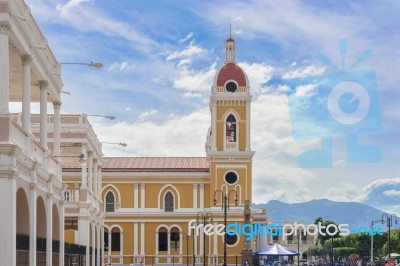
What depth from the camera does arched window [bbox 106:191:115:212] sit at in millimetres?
89125

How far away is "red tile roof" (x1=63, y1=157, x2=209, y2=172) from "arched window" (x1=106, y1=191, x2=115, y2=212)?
8.52ft

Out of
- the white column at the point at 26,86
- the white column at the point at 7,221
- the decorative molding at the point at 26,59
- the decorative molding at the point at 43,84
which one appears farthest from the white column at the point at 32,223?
the decorative molding at the point at 43,84

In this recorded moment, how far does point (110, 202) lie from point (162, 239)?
6.61 meters

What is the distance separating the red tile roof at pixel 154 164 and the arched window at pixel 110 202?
2598 millimetres

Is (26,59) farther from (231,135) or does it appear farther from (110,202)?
(110,202)

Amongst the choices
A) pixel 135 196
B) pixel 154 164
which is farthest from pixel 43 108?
pixel 154 164

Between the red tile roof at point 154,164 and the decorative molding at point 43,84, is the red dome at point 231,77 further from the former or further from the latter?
the decorative molding at point 43,84

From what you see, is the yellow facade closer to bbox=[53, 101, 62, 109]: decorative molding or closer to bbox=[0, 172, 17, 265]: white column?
bbox=[53, 101, 62, 109]: decorative molding

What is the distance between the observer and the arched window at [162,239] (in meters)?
89.0

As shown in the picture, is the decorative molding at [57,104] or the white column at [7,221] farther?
the decorative molding at [57,104]

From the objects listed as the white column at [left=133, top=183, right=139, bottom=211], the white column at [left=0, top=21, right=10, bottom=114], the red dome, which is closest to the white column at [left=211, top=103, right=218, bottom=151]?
the red dome

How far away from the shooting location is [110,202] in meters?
89.2

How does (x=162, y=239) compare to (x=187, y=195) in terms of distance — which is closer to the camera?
(x=162, y=239)

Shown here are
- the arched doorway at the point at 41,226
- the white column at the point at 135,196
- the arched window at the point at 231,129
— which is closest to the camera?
the arched doorway at the point at 41,226
